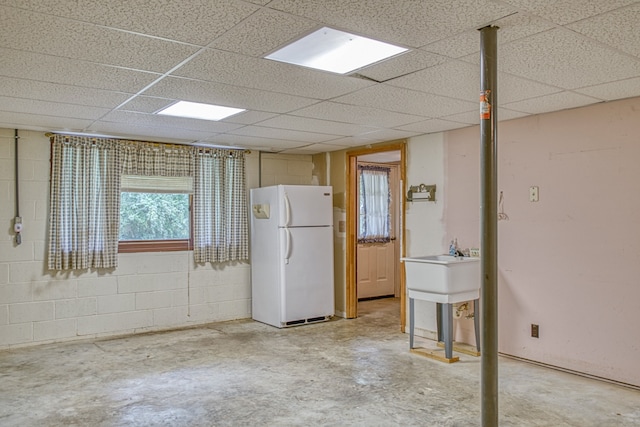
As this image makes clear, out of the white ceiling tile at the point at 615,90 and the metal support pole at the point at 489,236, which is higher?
the white ceiling tile at the point at 615,90

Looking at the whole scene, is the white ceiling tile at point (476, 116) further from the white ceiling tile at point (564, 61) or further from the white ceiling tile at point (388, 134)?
the white ceiling tile at point (564, 61)

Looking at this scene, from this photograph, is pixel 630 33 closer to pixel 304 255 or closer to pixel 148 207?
pixel 304 255

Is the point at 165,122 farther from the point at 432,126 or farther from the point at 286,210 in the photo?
the point at 432,126

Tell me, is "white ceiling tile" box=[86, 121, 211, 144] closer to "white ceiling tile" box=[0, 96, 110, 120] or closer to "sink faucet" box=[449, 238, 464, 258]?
"white ceiling tile" box=[0, 96, 110, 120]

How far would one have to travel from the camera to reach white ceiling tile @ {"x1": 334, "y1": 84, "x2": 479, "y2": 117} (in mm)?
3492

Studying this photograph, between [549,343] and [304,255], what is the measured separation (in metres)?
2.81

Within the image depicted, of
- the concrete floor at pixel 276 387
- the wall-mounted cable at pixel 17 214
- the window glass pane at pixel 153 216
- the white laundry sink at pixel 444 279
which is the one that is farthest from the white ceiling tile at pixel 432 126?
the wall-mounted cable at pixel 17 214

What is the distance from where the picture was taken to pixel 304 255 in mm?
5891

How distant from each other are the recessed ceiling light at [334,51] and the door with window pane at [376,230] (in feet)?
15.3

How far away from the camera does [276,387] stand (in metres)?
3.73

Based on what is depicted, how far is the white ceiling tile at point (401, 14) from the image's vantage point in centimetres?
207

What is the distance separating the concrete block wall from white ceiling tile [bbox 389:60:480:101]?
369 centimetres

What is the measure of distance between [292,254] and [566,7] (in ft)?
13.7

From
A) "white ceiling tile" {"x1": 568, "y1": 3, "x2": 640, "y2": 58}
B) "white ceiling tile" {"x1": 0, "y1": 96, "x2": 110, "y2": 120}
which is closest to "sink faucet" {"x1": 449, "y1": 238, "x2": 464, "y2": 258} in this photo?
"white ceiling tile" {"x1": 568, "y1": 3, "x2": 640, "y2": 58}
